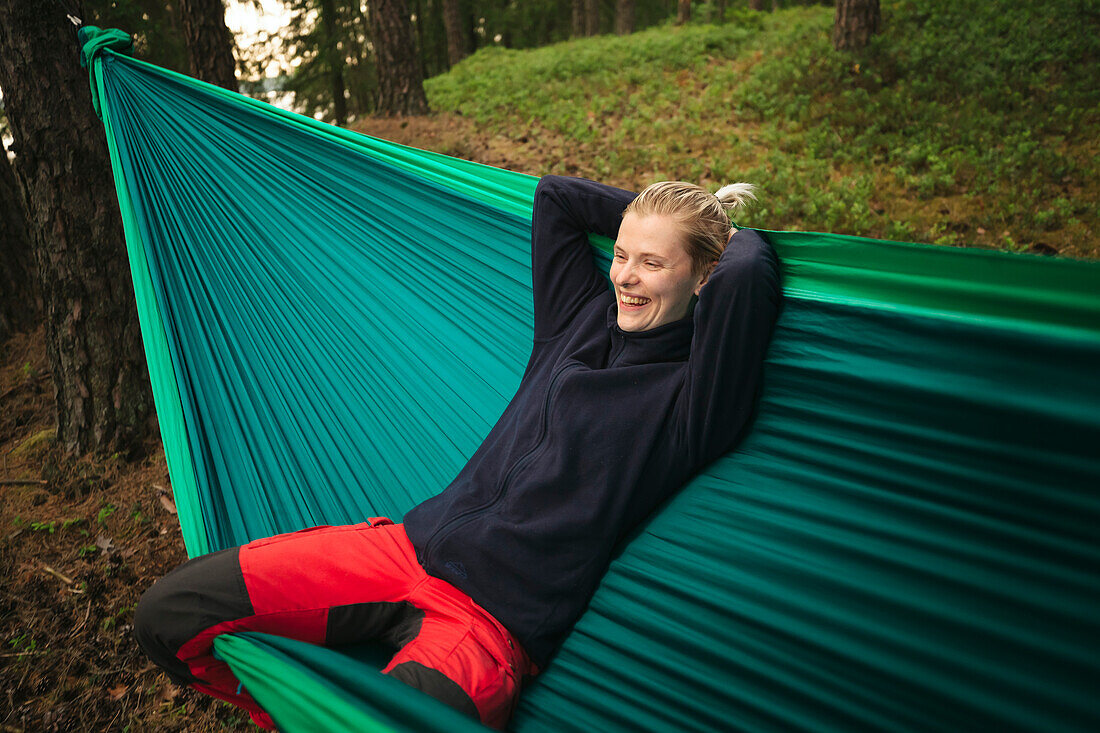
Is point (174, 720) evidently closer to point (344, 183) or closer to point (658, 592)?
point (658, 592)

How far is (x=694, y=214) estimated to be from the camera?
1347 millimetres

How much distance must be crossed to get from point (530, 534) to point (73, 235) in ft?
7.26

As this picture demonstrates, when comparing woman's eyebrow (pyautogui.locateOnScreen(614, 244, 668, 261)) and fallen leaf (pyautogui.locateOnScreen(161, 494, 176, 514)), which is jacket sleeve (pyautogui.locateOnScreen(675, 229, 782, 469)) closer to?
woman's eyebrow (pyautogui.locateOnScreen(614, 244, 668, 261))

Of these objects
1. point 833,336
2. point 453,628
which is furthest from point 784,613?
point 453,628

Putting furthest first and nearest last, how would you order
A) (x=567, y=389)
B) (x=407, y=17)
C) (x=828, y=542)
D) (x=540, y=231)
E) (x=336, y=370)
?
(x=407, y=17)
(x=336, y=370)
(x=540, y=231)
(x=567, y=389)
(x=828, y=542)

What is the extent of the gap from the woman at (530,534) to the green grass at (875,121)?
282 cm

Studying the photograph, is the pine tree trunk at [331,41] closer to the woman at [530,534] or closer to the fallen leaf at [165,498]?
the fallen leaf at [165,498]

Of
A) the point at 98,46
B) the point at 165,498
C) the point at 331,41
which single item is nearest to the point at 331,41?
the point at 331,41

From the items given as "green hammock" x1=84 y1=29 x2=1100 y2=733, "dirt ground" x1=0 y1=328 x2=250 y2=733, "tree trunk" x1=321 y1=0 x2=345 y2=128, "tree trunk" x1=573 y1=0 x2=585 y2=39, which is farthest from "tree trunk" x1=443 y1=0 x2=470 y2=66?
"green hammock" x1=84 y1=29 x2=1100 y2=733

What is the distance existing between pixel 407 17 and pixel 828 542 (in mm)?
6512

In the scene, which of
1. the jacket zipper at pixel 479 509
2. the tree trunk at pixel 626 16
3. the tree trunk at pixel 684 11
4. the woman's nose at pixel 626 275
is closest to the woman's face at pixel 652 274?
the woman's nose at pixel 626 275

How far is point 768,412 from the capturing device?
1253mm

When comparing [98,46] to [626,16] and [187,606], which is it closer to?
[187,606]

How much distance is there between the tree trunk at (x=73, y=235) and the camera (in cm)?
233
